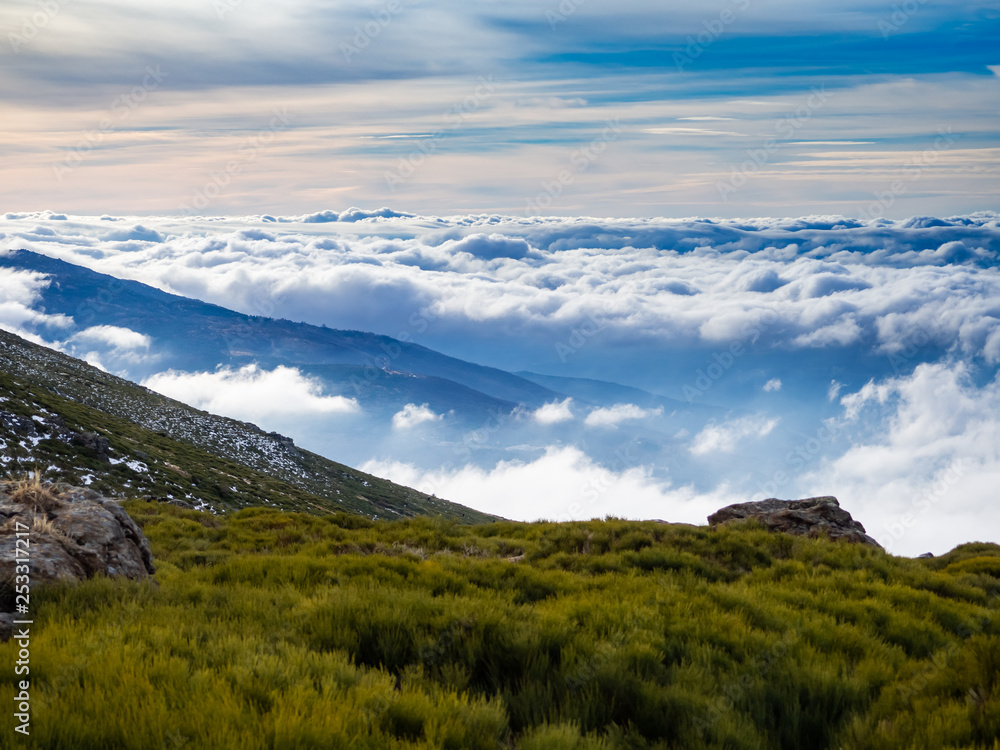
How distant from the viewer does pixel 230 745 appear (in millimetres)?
3168

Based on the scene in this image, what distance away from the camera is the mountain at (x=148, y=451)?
37531 millimetres

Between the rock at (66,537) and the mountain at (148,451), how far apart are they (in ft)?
44.8

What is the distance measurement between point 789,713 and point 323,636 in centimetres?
418

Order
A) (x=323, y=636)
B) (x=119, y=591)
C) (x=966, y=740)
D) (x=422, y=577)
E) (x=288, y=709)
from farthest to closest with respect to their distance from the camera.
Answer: (x=422, y=577), (x=119, y=591), (x=323, y=636), (x=966, y=740), (x=288, y=709)

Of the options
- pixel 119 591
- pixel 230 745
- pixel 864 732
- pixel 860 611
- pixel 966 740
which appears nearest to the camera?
pixel 230 745

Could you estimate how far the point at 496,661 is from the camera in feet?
17.6

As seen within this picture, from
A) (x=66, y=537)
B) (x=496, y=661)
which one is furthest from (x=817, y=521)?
(x=66, y=537)

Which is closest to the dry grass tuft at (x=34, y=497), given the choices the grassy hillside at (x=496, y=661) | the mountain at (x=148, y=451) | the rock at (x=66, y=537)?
the rock at (x=66, y=537)

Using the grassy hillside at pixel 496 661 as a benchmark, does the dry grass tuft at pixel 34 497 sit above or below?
above

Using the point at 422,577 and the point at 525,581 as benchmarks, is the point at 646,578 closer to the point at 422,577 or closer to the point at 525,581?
the point at 525,581

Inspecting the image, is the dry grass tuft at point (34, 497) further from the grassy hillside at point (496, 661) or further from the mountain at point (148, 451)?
the mountain at point (148, 451)

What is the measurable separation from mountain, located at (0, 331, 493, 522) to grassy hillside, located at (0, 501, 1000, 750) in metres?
14.0

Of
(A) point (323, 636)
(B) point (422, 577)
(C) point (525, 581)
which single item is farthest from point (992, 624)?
(A) point (323, 636)

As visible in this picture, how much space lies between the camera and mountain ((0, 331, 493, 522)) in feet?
123
